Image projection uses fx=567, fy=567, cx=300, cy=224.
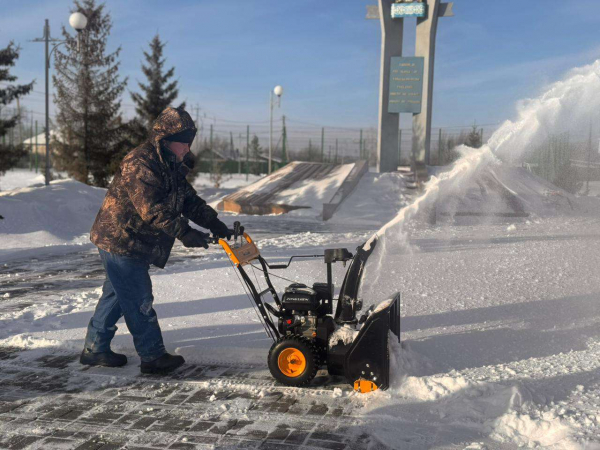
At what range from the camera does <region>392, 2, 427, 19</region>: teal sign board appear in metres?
21.7

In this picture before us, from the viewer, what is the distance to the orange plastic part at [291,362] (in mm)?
3668

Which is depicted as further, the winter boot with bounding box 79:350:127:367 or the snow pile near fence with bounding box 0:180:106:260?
the snow pile near fence with bounding box 0:180:106:260

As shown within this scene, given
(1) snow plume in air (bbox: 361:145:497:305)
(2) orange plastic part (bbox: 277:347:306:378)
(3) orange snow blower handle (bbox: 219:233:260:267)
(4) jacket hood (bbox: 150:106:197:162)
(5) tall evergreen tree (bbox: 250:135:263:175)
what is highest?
(5) tall evergreen tree (bbox: 250:135:263:175)

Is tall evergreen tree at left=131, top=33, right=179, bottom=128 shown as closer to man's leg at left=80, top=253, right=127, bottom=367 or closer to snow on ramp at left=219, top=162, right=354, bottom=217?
snow on ramp at left=219, top=162, right=354, bottom=217

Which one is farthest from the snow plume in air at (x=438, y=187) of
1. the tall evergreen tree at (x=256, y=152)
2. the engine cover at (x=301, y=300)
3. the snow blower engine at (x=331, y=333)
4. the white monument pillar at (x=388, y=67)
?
the tall evergreen tree at (x=256, y=152)

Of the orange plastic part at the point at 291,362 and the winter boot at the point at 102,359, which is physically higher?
the orange plastic part at the point at 291,362

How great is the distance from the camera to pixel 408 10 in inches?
855

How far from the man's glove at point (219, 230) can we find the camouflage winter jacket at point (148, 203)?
336 mm

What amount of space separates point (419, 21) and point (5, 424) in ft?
72.1

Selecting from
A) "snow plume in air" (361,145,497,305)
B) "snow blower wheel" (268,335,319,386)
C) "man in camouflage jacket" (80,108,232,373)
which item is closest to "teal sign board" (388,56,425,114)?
"snow plume in air" (361,145,497,305)

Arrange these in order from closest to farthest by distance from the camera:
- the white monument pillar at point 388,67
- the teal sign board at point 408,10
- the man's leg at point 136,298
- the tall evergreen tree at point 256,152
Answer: the man's leg at point 136,298 → the teal sign board at point 408,10 → the white monument pillar at point 388,67 → the tall evergreen tree at point 256,152

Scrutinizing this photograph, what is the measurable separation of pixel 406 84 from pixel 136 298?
780 inches

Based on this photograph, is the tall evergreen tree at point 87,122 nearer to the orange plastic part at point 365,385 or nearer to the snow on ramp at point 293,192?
the snow on ramp at point 293,192

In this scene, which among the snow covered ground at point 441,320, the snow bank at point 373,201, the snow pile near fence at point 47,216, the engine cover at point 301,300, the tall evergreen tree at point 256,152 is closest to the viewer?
the snow covered ground at point 441,320
